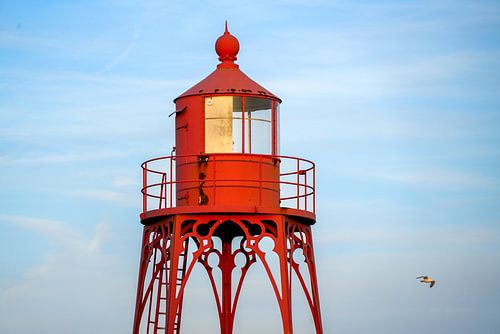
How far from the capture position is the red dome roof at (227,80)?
172 ft

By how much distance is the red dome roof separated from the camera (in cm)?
5244

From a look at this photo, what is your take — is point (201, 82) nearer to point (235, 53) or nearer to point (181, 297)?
point (235, 53)

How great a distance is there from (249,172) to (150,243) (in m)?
3.65

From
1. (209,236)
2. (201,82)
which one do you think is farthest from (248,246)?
(201,82)

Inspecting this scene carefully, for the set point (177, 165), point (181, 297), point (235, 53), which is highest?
point (235, 53)

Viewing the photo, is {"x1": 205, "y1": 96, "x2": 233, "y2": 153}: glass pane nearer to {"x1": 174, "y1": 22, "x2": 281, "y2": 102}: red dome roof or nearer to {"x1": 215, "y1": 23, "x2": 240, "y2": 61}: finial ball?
{"x1": 174, "y1": 22, "x2": 281, "y2": 102}: red dome roof

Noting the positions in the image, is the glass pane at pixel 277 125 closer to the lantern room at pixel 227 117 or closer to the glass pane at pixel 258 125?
the lantern room at pixel 227 117

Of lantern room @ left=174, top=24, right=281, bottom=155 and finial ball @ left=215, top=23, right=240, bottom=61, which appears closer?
lantern room @ left=174, top=24, right=281, bottom=155

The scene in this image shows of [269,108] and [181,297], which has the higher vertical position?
[269,108]

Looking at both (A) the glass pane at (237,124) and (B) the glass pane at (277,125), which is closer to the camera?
(A) the glass pane at (237,124)

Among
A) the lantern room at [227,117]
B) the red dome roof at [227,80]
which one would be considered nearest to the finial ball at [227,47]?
the red dome roof at [227,80]

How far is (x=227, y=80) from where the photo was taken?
5281 centimetres

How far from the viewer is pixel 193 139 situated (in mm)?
52219

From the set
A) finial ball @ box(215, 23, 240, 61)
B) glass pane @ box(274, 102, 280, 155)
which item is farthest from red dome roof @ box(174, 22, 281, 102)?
glass pane @ box(274, 102, 280, 155)
